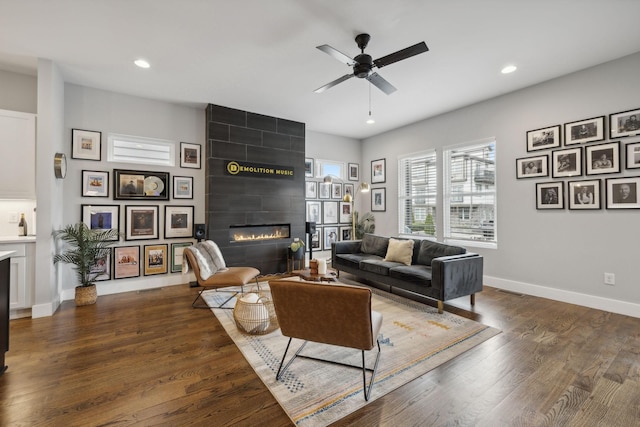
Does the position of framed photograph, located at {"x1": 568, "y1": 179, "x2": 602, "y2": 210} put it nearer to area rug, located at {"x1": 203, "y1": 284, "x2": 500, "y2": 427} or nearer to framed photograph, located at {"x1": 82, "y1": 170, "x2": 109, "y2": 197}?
area rug, located at {"x1": 203, "y1": 284, "x2": 500, "y2": 427}

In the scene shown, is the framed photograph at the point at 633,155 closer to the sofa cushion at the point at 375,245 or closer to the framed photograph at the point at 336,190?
the sofa cushion at the point at 375,245

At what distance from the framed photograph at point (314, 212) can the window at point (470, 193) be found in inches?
106

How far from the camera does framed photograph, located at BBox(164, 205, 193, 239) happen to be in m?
4.66

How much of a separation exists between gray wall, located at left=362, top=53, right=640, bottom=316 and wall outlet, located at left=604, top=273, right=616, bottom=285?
4 cm

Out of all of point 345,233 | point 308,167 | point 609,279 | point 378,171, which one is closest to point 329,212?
point 345,233

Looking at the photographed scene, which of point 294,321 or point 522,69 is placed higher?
point 522,69

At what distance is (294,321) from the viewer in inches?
79.0

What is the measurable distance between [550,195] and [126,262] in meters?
6.41

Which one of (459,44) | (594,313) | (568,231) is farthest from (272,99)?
(594,313)

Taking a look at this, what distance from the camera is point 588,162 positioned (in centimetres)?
357

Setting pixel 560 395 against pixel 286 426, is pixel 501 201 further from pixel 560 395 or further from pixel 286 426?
pixel 286 426

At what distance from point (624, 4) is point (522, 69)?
113cm

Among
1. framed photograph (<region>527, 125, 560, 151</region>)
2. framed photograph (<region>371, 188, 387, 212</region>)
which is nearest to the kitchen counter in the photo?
framed photograph (<region>371, 188, 387, 212</region>)

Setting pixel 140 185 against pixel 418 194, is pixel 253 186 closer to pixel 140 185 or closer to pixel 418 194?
pixel 140 185
